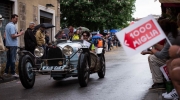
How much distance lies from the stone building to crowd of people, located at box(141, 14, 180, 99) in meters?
8.94

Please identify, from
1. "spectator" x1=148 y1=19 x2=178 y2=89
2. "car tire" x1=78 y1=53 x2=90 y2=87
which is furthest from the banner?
"car tire" x1=78 y1=53 x2=90 y2=87

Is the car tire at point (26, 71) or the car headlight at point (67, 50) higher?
the car headlight at point (67, 50)

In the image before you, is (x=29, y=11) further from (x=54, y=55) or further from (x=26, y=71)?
(x=26, y=71)

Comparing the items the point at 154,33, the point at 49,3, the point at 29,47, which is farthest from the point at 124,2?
the point at 154,33

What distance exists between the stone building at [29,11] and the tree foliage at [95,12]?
11.7 meters

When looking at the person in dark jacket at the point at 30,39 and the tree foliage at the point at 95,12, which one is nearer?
the person in dark jacket at the point at 30,39

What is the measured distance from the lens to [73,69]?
8.84m

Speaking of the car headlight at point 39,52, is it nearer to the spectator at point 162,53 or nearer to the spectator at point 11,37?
the spectator at point 11,37

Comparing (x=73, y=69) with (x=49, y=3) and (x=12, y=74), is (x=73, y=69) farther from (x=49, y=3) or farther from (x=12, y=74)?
(x=49, y=3)

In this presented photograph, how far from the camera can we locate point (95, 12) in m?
34.2

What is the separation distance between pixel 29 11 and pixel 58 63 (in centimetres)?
903

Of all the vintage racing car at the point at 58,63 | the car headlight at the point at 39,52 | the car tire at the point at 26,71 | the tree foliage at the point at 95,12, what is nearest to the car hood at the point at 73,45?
the vintage racing car at the point at 58,63

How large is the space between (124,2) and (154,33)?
30983mm

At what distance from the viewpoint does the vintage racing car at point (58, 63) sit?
8477 millimetres
